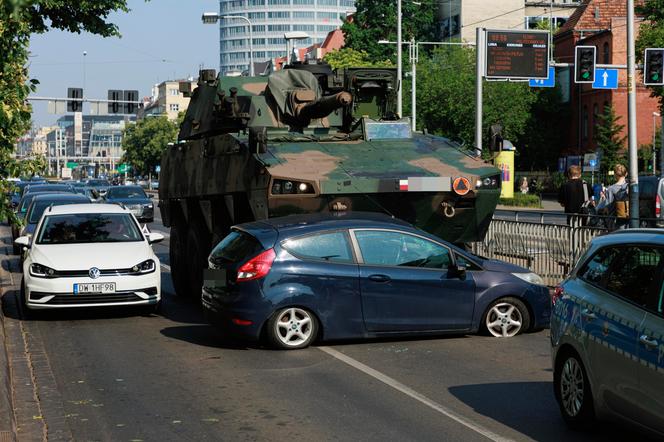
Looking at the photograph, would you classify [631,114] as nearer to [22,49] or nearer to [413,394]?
[22,49]

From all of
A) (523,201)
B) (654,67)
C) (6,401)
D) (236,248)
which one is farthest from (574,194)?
Result: (523,201)

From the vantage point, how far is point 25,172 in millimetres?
16516

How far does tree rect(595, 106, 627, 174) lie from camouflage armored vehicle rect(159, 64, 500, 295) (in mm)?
53898

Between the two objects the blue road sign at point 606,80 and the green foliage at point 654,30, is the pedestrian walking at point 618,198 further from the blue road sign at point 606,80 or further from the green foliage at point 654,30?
the green foliage at point 654,30

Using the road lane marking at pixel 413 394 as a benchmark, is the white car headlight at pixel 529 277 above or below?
above

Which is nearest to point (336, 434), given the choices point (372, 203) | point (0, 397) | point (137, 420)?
point (137, 420)

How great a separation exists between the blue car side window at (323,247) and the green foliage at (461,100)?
6451 centimetres

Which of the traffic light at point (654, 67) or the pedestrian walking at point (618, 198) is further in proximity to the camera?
the traffic light at point (654, 67)

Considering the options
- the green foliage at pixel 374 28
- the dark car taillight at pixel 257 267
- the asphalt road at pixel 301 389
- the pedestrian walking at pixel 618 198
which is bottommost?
the asphalt road at pixel 301 389

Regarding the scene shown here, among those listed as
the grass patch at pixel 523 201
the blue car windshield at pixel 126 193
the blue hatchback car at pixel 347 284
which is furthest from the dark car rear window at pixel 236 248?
the grass patch at pixel 523 201

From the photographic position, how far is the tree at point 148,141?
398ft

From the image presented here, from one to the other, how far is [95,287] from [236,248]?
273 centimetres

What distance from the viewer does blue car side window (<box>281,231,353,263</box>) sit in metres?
11.8

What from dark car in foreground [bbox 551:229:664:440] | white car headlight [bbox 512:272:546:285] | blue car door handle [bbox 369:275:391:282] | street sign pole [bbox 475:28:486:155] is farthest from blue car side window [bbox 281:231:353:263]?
street sign pole [bbox 475:28:486:155]
